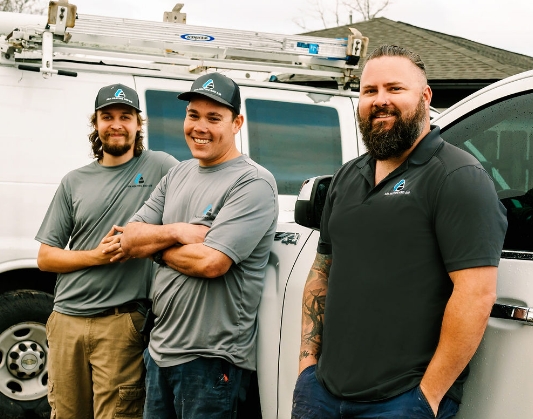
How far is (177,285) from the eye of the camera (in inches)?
124

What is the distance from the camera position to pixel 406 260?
2.14m

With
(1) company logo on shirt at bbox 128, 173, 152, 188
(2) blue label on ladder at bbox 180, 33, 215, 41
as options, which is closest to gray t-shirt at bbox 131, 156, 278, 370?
(1) company logo on shirt at bbox 128, 173, 152, 188

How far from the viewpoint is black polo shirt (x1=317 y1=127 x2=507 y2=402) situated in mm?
2051

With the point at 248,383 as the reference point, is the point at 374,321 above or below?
above

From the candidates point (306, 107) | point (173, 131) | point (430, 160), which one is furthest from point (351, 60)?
point (430, 160)

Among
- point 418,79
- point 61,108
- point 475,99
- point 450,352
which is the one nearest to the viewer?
point 450,352

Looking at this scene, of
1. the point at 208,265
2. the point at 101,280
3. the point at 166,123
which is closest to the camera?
the point at 208,265

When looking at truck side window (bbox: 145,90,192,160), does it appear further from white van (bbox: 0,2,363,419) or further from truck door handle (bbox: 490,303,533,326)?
truck door handle (bbox: 490,303,533,326)

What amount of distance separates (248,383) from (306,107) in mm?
2948

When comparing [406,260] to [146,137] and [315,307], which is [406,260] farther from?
[146,137]

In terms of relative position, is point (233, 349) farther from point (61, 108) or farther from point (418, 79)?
point (61, 108)

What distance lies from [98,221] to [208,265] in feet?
3.32

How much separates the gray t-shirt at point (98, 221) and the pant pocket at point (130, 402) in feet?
1.36

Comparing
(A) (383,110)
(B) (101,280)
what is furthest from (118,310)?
(A) (383,110)
